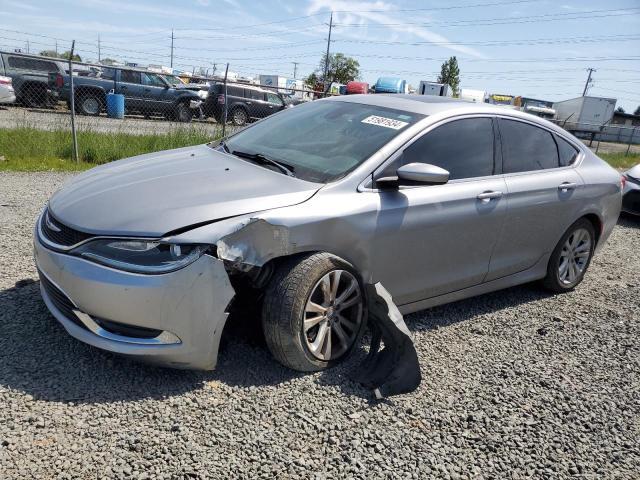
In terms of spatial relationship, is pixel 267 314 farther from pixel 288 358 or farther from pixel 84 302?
pixel 84 302

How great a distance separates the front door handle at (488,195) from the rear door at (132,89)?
1686 cm

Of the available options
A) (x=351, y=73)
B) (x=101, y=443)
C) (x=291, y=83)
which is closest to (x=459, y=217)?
(x=101, y=443)

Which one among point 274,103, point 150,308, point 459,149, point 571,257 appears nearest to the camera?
point 150,308

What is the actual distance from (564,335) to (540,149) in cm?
153

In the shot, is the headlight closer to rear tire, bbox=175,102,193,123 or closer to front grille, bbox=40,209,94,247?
front grille, bbox=40,209,94,247

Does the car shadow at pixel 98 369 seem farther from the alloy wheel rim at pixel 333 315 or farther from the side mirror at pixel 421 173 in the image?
Result: the side mirror at pixel 421 173

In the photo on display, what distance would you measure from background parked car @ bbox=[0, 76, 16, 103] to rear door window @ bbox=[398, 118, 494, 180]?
→ 16.3m

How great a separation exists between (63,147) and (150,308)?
25.2 ft

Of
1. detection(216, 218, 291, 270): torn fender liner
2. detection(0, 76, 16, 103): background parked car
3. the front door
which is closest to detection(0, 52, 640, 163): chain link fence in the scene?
detection(0, 76, 16, 103): background parked car

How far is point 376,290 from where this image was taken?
3.19 m

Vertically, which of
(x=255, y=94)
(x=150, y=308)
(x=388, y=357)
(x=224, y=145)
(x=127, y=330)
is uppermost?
(x=224, y=145)

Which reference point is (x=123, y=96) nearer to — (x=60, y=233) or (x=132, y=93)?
(x=132, y=93)

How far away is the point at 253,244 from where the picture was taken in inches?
109

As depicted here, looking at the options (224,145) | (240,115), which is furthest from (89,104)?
(224,145)
